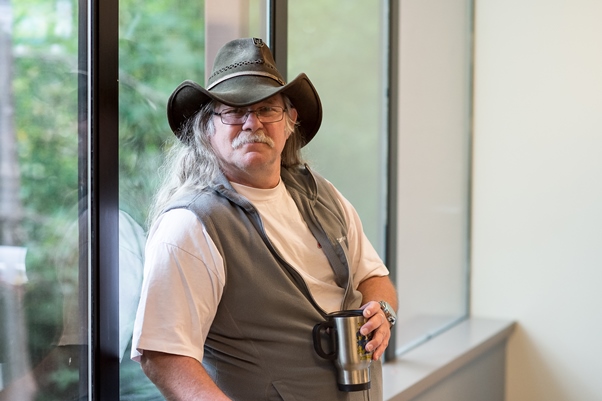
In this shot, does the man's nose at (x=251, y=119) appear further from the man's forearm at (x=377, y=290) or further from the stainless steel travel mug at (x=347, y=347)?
the man's forearm at (x=377, y=290)

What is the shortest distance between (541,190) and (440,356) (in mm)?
1020

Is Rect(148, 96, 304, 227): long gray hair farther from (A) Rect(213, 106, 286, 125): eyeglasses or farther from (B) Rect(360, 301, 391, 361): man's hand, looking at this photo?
(B) Rect(360, 301, 391, 361): man's hand

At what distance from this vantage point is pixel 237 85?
5.47ft

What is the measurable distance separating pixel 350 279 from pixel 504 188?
6.79 ft

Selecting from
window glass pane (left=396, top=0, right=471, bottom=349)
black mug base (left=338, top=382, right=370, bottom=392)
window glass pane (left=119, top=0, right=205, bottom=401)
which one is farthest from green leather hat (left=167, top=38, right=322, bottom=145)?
window glass pane (left=396, top=0, right=471, bottom=349)

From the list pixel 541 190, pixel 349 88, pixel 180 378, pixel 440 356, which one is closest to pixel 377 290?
pixel 180 378

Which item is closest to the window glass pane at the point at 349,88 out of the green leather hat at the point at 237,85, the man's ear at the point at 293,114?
the man's ear at the point at 293,114

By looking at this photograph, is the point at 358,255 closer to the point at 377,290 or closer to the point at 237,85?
the point at 377,290

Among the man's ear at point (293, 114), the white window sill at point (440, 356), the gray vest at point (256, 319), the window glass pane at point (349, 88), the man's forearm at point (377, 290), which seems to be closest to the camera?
the gray vest at point (256, 319)

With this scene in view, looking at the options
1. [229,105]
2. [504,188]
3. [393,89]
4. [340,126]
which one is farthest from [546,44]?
[229,105]

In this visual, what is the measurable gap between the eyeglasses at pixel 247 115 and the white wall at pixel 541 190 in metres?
2.19

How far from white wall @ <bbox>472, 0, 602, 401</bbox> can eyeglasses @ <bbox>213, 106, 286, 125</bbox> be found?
219 centimetres

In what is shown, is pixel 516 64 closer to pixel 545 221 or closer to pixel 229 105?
pixel 545 221

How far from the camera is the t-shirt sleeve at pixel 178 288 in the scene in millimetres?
1436
